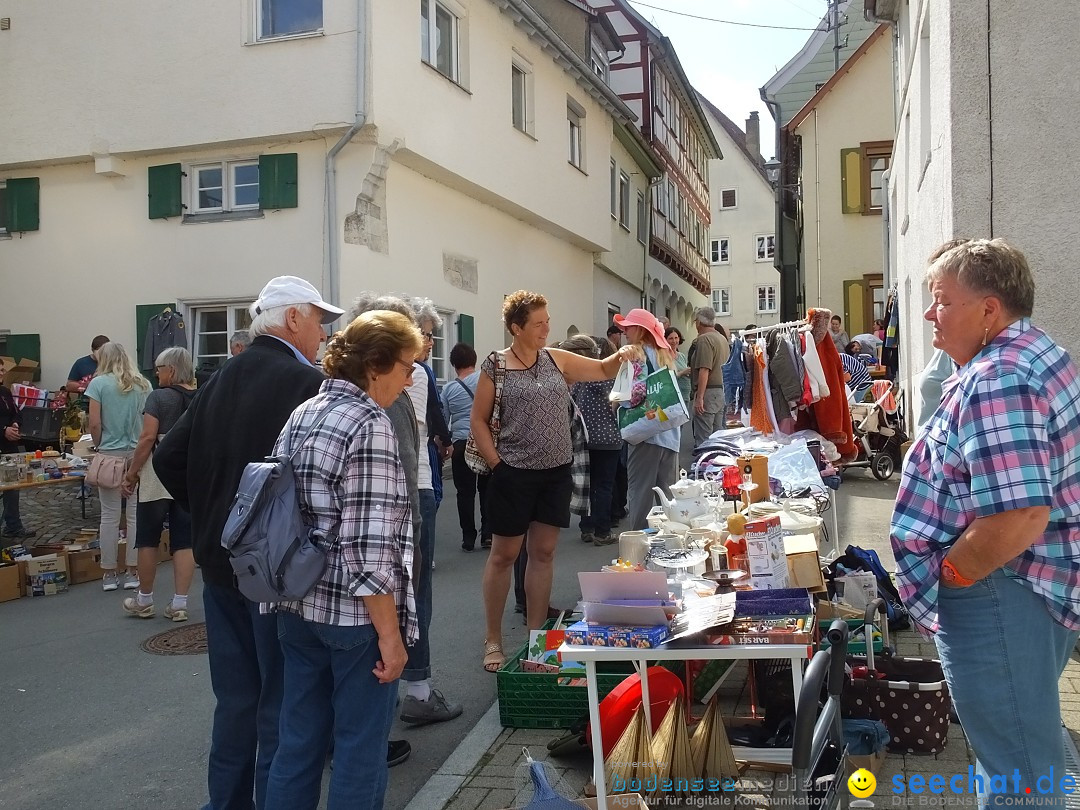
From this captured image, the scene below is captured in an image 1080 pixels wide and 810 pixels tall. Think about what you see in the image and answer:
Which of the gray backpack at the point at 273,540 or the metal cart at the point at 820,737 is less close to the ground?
the gray backpack at the point at 273,540

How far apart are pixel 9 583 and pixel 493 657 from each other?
518 centimetres

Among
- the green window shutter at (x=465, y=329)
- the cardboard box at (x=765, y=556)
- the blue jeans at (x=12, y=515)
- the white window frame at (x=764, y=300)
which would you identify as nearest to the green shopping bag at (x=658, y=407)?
the cardboard box at (x=765, y=556)

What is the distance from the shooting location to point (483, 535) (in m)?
9.19

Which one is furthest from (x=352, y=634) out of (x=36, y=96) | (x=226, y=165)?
(x=36, y=96)

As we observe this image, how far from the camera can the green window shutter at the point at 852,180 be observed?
2353 cm

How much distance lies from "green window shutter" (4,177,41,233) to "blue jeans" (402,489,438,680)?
11680 millimetres

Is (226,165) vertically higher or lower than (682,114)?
lower

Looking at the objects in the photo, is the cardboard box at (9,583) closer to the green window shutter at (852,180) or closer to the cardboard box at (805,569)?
the cardboard box at (805,569)

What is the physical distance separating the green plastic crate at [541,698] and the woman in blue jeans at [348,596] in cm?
157

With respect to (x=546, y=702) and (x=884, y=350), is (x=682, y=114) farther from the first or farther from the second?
(x=546, y=702)

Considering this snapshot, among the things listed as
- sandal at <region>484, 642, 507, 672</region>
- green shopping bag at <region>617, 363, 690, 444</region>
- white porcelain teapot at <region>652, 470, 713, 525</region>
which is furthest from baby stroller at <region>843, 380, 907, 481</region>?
sandal at <region>484, 642, 507, 672</region>

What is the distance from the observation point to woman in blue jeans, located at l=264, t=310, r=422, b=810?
9.04 ft

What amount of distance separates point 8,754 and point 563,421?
3.12 m

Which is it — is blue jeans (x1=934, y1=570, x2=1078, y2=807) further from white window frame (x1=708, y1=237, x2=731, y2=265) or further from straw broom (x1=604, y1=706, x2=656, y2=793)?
white window frame (x1=708, y1=237, x2=731, y2=265)
